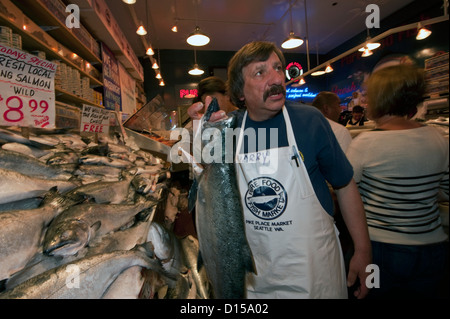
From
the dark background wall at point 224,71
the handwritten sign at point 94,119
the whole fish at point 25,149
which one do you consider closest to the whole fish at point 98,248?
the whole fish at point 25,149

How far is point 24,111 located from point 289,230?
2.37m

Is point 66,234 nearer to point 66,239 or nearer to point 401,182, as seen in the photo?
point 66,239

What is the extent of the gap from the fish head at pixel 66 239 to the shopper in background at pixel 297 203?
89 cm

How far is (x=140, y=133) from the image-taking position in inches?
178

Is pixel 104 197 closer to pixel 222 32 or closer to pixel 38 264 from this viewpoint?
pixel 38 264

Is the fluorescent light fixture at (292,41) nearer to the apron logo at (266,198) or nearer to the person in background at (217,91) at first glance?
the person in background at (217,91)

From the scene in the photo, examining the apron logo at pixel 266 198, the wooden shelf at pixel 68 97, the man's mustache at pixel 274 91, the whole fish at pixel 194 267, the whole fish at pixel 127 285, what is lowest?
the whole fish at pixel 194 267

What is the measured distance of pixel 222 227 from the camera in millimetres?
1240

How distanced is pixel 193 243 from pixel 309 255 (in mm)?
1002

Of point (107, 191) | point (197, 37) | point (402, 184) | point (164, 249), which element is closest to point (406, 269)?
point (402, 184)

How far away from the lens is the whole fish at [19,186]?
1.34 meters

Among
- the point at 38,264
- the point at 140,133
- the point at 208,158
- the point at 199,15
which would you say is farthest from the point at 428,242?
the point at 199,15

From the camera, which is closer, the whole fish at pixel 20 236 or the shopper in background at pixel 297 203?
the whole fish at pixel 20 236
